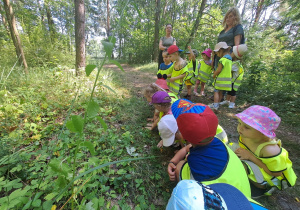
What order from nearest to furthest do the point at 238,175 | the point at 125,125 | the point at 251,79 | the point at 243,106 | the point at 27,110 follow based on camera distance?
the point at 238,175
the point at 27,110
the point at 125,125
the point at 243,106
the point at 251,79

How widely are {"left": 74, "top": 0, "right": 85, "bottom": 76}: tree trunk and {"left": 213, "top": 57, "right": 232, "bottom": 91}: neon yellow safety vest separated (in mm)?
3844

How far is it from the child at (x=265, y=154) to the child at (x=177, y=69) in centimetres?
218

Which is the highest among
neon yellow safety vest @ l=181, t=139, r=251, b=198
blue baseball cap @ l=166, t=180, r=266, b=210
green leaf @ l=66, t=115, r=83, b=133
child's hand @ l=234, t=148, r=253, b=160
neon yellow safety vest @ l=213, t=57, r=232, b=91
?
neon yellow safety vest @ l=213, t=57, r=232, b=91

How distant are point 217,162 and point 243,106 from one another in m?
3.80

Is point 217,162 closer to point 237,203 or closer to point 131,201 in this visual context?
point 237,203

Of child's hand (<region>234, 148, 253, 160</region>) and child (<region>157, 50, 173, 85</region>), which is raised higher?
child (<region>157, 50, 173, 85</region>)

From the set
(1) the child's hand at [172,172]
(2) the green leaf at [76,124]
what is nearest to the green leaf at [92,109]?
(2) the green leaf at [76,124]

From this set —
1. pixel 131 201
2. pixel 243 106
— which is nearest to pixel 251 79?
pixel 243 106

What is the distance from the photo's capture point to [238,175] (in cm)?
99

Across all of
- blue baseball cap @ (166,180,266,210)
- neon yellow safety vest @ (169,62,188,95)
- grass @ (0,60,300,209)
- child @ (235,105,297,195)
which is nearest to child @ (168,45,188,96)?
neon yellow safety vest @ (169,62,188,95)

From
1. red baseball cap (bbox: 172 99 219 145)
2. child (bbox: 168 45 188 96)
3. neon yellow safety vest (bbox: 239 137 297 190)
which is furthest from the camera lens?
child (bbox: 168 45 188 96)

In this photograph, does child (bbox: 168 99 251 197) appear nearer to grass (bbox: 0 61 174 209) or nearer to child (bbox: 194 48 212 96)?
grass (bbox: 0 61 174 209)

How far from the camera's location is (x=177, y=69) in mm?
3465

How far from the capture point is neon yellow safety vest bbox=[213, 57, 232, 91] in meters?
3.19
